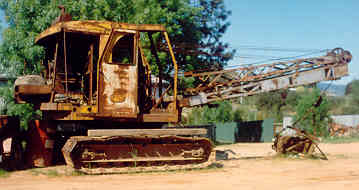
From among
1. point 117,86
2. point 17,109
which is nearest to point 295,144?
point 117,86

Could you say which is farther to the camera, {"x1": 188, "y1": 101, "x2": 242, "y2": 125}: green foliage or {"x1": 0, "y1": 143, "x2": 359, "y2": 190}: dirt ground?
{"x1": 188, "y1": 101, "x2": 242, "y2": 125}: green foliage

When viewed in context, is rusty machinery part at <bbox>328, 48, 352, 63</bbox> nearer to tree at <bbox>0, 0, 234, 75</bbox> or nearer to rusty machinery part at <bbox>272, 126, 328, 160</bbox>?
rusty machinery part at <bbox>272, 126, 328, 160</bbox>

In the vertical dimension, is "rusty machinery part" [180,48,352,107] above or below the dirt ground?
above

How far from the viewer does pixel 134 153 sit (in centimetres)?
969

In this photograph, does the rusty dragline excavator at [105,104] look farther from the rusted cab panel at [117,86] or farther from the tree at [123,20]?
the tree at [123,20]

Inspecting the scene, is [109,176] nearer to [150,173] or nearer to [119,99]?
[150,173]

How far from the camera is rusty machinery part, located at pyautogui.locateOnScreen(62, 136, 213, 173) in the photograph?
29.7ft

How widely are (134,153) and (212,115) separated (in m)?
28.5

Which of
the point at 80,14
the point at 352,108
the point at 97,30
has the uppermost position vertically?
the point at 80,14

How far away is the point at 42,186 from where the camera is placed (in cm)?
759

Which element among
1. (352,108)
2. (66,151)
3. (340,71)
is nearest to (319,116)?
(340,71)

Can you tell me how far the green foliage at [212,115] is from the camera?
36062 millimetres

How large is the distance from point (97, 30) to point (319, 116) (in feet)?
93.2

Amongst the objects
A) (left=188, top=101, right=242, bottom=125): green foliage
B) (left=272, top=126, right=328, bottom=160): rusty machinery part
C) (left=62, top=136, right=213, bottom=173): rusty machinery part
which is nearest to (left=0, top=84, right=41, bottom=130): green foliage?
(left=62, top=136, right=213, bottom=173): rusty machinery part
